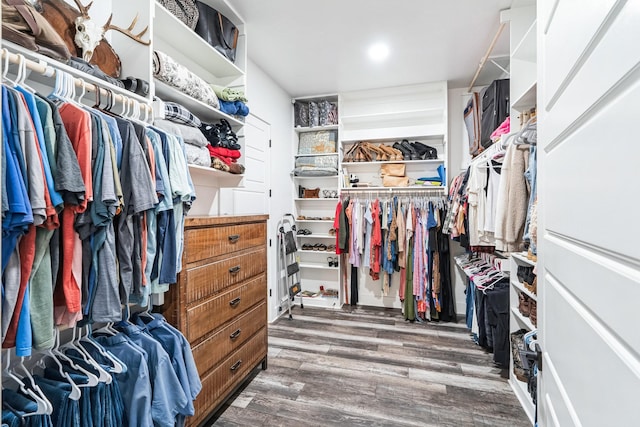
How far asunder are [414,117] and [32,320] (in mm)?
3996

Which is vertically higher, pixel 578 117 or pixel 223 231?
pixel 578 117

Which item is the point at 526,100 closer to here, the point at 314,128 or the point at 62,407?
the point at 314,128

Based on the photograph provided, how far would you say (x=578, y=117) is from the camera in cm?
59

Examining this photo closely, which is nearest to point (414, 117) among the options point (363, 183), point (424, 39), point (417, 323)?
point (363, 183)

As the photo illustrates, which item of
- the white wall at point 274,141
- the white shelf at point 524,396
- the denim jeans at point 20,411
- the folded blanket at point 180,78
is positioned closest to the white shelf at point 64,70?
the folded blanket at point 180,78

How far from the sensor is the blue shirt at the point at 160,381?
1309 mm

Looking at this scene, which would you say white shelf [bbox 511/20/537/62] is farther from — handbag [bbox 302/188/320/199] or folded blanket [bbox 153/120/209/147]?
handbag [bbox 302/188/320/199]

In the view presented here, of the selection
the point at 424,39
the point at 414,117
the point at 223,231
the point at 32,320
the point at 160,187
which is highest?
the point at 424,39

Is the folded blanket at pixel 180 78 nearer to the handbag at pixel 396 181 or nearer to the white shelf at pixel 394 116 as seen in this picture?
the white shelf at pixel 394 116

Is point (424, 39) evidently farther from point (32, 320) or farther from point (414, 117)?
point (32, 320)

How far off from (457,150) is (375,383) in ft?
9.45

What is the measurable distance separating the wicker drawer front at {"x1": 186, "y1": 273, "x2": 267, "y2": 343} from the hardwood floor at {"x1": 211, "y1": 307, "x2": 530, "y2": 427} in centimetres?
61

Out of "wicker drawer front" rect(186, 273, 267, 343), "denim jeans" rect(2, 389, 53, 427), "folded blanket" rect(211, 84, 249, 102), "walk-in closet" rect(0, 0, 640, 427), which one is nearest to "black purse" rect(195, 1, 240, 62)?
"walk-in closet" rect(0, 0, 640, 427)

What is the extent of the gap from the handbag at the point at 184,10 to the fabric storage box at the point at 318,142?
229cm
